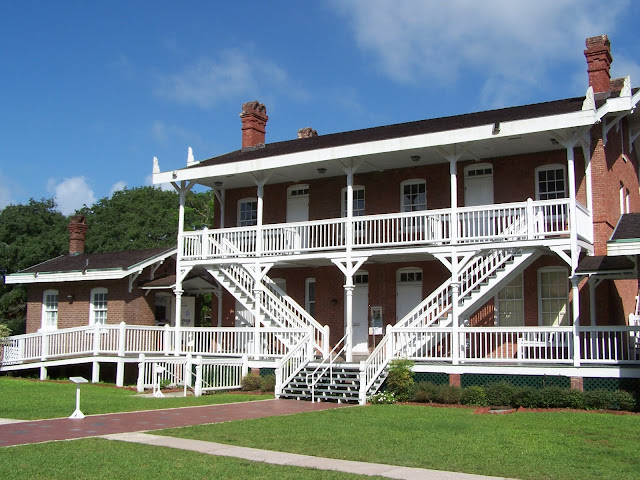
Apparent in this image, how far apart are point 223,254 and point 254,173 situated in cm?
295

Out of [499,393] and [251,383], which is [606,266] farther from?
[251,383]

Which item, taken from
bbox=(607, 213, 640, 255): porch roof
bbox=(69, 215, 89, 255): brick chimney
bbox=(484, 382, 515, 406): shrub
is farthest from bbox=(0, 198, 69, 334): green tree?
bbox=(607, 213, 640, 255): porch roof

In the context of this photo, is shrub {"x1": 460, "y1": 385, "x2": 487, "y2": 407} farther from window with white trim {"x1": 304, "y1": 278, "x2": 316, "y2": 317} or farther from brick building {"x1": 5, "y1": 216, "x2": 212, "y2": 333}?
brick building {"x1": 5, "y1": 216, "x2": 212, "y2": 333}

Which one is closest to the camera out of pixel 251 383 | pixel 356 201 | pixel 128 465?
pixel 128 465

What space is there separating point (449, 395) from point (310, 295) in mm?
9149

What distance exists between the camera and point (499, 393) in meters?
17.6

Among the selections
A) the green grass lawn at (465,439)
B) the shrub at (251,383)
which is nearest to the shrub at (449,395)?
the green grass lawn at (465,439)

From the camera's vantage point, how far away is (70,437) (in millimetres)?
11570

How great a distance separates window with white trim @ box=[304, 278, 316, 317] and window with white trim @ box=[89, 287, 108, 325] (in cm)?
785

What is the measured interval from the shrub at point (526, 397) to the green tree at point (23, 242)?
32.9m

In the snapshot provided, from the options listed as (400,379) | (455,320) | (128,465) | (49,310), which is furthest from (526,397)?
(49,310)

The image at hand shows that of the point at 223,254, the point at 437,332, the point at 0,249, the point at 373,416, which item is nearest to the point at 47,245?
the point at 0,249

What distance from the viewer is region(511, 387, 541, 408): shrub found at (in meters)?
17.2

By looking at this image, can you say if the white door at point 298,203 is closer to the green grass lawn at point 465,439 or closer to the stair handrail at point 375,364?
the stair handrail at point 375,364
